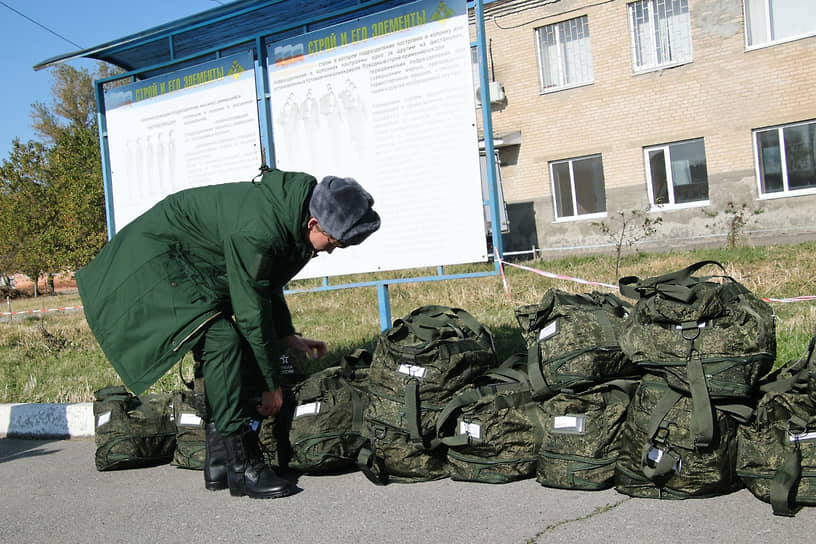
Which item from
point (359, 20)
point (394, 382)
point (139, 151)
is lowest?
point (394, 382)

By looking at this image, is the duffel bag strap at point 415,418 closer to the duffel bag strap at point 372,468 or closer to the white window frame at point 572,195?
the duffel bag strap at point 372,468

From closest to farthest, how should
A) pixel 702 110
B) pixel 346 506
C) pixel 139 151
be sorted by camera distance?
pixel 346 506, pixel 139 151, pixel 702 110

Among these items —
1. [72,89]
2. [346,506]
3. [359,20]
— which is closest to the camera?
[346,506]

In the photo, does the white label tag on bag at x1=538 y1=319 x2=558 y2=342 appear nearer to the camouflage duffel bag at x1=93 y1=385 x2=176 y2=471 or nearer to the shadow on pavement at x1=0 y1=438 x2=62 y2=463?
the camouflage duffel bag at x1=93 y1=385 x2=176 y2=471

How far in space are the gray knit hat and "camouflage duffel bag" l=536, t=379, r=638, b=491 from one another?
1309 mm

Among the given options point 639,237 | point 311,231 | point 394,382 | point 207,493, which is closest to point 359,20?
point 311,231

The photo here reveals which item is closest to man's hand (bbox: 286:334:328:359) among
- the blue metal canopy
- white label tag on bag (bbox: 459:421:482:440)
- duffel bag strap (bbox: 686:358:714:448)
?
white label tag on bag (bbox: 459:421:482:440)

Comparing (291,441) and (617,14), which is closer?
→ (291,441)

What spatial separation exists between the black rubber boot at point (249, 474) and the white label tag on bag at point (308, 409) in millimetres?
362

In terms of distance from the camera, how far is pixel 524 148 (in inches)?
680

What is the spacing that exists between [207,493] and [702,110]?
14.1 meters

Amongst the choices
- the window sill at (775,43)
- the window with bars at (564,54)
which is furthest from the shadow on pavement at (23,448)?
the window sill at (775,43)

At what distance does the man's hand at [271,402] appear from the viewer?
3.83m

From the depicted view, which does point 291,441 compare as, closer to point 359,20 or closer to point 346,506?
point 346,506
